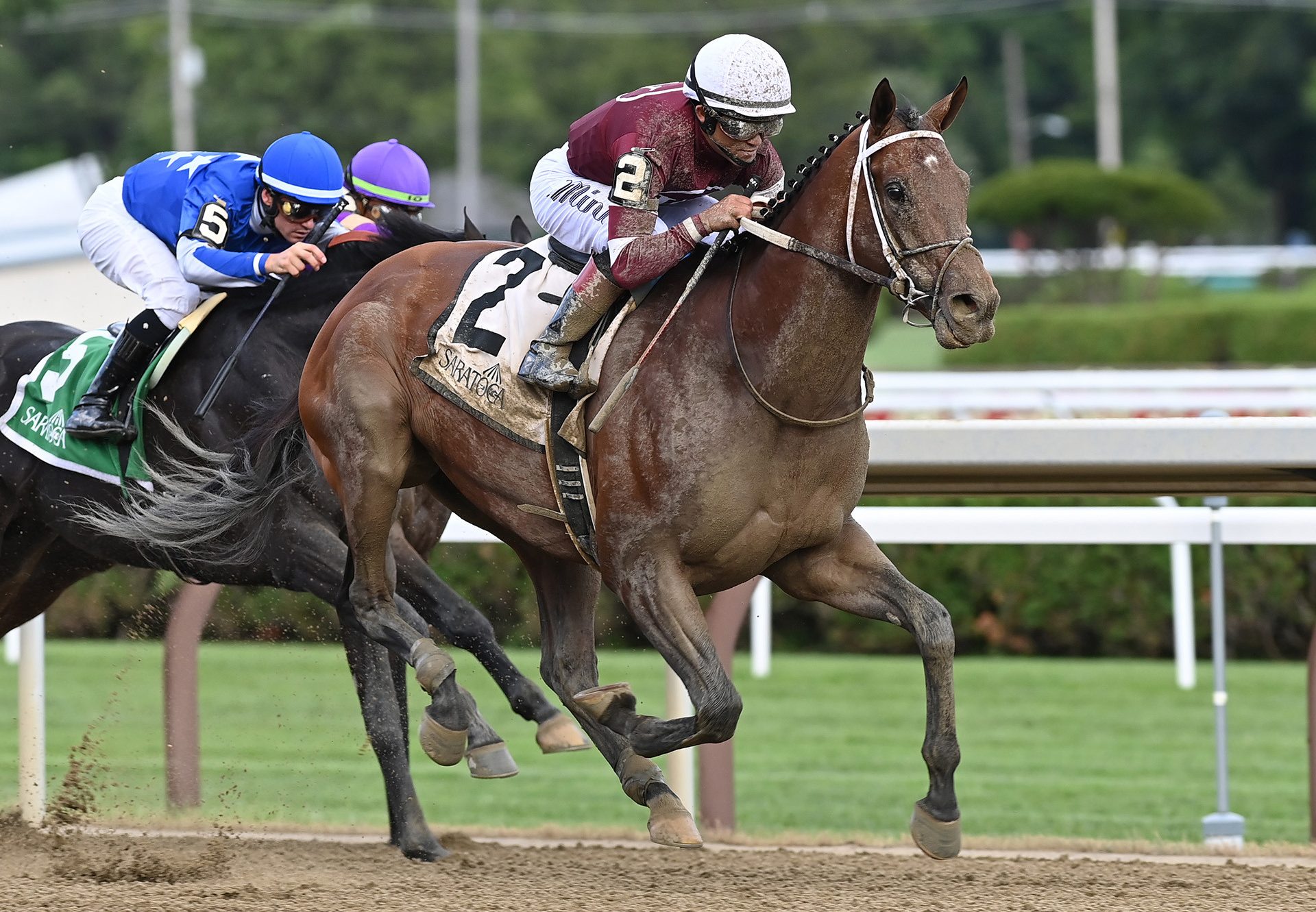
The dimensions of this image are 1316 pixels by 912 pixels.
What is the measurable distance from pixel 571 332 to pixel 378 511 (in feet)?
2.58

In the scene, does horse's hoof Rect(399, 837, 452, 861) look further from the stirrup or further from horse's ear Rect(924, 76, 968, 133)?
horse's ear Rect(924, 76, 968, 133)

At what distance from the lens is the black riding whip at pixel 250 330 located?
524 centimetres

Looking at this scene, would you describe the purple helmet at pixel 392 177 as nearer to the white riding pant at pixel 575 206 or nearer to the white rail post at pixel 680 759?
the white riding pant at pixel 575 206

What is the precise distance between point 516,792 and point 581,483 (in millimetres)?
2631

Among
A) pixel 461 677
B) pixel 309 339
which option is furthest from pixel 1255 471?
pixel 461 677

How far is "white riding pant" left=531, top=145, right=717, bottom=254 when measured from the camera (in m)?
4.55

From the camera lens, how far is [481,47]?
43.4m

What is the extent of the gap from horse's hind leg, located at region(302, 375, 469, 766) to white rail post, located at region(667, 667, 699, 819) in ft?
2.38

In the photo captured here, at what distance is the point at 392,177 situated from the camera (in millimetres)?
5871

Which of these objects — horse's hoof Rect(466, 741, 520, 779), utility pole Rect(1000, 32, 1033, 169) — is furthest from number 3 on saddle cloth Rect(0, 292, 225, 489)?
utility pole Rect(1000, 32, 1033, 169)

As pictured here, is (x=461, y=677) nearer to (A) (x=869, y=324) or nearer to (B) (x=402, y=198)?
(B) (x=402, y=198)

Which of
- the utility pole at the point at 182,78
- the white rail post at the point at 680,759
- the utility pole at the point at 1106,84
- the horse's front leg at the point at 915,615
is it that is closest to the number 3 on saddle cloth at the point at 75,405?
the white rail post at the point at 680,759

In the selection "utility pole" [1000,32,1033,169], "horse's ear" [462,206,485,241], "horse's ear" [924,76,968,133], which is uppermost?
"utility pole" [1000,32,1033,169]

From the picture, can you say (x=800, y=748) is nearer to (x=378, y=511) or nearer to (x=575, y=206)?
(x=378, y=511)
